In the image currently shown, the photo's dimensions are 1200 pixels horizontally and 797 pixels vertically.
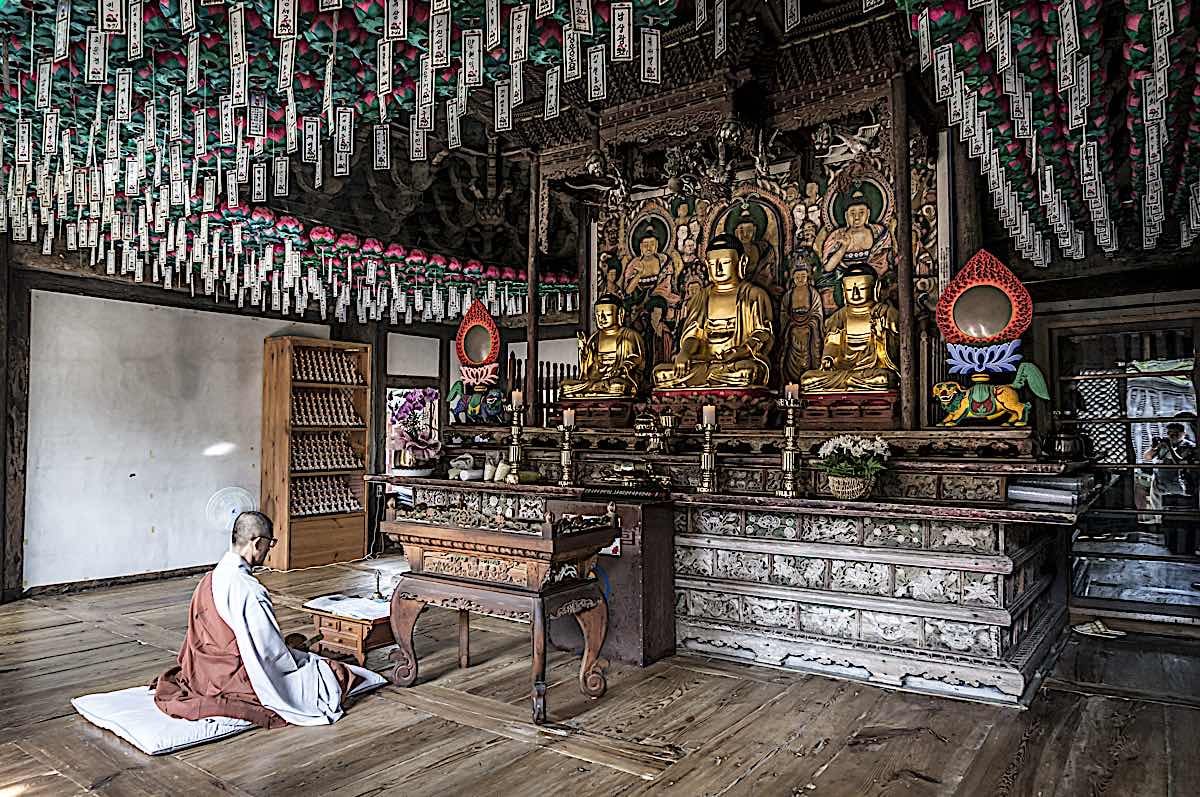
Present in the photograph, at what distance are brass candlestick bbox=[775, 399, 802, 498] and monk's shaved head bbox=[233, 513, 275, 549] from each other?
97.7 inches

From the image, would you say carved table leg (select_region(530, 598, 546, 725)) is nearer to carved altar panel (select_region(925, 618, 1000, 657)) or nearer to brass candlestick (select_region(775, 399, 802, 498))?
brass candlestick (select_region(775, 399, 802, 498))

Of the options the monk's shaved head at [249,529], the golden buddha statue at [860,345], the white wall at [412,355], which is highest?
the white wall at [412,355]

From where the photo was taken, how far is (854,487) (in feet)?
13.2

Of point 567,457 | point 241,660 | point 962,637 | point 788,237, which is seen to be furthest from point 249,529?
point 788,237

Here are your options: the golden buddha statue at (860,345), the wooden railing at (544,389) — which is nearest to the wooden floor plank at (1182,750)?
the golden buddha statue at (860,345)

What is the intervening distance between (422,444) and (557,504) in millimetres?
2055

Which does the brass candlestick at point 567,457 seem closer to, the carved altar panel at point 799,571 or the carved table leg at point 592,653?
the carved altar panel at point 799,571

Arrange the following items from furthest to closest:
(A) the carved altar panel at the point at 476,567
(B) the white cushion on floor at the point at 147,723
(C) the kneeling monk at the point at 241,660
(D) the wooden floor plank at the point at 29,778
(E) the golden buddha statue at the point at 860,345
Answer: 1. (E) the golden buddha statue at the point at 860,345
2. (A) the carved altar panel at the point at 476,567
3. (C) the kneeling monk at the point at 241,660
4. (B) the white cushion on floor at the point at 147,723
5. (D) the wooden floor plank at the point at 29,778

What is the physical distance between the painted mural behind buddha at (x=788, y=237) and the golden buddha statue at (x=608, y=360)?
20 centimetres

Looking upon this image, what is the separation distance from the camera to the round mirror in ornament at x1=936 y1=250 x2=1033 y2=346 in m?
4.17

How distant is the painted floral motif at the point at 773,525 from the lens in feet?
13.9

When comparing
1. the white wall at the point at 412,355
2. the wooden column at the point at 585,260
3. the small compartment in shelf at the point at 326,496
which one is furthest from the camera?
the white wall at the point at 412,355

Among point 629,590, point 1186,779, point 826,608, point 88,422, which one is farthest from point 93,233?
point 1186,779

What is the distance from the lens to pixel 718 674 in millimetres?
4023
